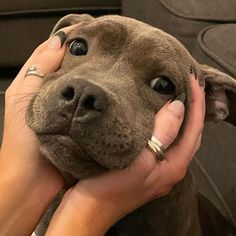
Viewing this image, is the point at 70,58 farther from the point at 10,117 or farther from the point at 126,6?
the point at 126,6

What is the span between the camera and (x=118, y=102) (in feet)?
3.48

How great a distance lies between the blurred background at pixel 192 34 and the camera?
1.71 meters

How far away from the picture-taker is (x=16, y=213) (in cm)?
123

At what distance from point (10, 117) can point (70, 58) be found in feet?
0.71

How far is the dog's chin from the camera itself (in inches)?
40.3

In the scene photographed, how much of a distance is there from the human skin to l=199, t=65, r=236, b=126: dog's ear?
101 millimetres

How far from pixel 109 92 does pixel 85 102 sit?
0.26ft

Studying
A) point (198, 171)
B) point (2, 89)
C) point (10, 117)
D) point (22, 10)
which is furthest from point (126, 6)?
point (10, 117)

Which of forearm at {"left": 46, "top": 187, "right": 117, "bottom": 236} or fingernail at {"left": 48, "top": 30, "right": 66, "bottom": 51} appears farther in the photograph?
fingernail at {"left": 48, "top": 30, "right": 66, "bottom": 51}

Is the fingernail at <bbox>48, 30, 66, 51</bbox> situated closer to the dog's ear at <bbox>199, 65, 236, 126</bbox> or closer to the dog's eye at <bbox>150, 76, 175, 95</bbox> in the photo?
the dog's eye at <bbox>150, 76, 175, 95</bbox>

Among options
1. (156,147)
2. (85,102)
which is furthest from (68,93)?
(156,147)

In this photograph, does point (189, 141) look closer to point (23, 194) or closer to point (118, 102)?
point (118, 102)

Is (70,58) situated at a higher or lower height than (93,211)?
higher

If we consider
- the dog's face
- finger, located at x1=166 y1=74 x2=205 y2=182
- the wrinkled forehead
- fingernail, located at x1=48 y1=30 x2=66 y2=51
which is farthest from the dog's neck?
fingernail, located at x1=48 y1=30 x2=66 y2=51
